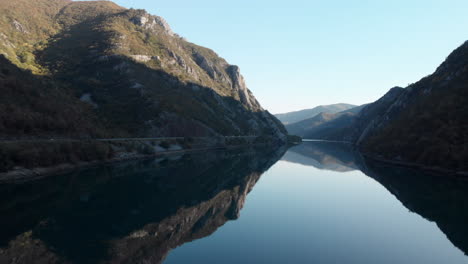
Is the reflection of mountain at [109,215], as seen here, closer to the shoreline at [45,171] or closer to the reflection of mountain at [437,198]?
the shoreline at [45,171]

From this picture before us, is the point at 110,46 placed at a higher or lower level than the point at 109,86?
higher

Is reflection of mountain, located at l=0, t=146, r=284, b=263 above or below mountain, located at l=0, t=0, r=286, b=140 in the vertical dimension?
below

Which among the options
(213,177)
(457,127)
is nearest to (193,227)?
(213,177)

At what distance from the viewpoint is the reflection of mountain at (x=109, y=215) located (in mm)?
14953

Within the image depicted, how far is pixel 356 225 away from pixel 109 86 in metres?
91.3

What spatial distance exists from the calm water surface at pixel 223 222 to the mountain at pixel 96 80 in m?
21.4

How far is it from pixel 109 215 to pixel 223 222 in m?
9.59

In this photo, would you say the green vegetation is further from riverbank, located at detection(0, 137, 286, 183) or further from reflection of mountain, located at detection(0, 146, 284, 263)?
reflection of mountain, located at detection(0, 146, 284, 263)

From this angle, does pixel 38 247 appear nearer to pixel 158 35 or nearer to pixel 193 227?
pixel 193 227

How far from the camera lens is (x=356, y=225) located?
2295 centimetres

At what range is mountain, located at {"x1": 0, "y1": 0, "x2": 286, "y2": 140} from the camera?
49781mm

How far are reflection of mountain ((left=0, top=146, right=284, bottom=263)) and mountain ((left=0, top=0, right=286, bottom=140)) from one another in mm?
19022

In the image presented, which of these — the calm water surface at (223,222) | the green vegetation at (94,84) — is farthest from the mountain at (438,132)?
A: the green vegetation at (94,84)

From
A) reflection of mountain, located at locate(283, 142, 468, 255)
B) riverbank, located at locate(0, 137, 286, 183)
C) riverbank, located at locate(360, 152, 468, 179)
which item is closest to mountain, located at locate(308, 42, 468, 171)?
riverbank, located at locate(360, 152, 468, 179)
